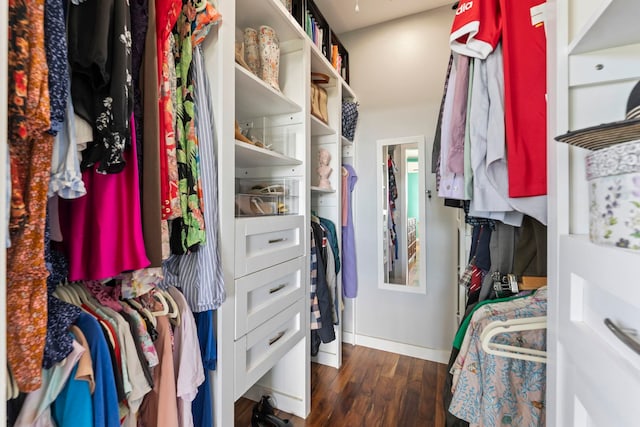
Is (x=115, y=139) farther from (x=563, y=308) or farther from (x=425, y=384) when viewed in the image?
(x=425, y=384)

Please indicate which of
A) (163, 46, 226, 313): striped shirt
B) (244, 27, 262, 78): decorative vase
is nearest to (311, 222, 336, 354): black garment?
(163, 46, 226, 313): striped shirt

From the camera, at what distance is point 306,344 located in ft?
4.75

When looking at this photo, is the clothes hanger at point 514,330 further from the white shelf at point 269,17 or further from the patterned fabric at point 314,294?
the white shelf at point 269,17

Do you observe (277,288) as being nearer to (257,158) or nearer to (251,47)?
(257,158)

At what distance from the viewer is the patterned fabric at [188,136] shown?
2.59 ft

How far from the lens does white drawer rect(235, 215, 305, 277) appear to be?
103 centimetres

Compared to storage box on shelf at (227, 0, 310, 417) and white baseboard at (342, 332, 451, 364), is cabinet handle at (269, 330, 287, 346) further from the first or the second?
white baseboard at (342, 332, 451, 364)

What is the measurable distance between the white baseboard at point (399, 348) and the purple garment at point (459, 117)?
1.54 meters

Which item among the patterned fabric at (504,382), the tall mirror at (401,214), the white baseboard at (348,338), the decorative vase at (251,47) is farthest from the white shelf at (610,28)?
the white baseboard at (348,338)

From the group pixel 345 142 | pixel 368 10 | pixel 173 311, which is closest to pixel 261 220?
pixel 173 311

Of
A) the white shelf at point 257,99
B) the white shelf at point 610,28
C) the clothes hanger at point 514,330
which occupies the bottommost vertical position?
the clothes hanger at point 514,330

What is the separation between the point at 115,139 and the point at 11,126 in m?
0.15

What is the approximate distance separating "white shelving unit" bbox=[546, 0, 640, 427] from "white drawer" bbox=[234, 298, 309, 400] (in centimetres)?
92

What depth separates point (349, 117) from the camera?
6.78ft
